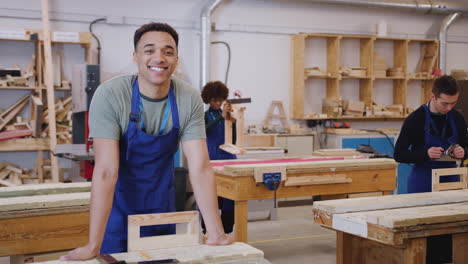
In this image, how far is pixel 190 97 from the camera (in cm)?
243

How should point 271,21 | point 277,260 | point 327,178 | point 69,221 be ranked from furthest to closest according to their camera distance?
point 271,21, point 277,260, point 327,178, point 69,221

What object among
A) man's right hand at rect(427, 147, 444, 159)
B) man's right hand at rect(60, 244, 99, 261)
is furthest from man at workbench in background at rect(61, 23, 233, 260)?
man's right hand at rect(427, 147, 444, 159)

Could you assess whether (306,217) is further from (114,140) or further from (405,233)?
(114,140)

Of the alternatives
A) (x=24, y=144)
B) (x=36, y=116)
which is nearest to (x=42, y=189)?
(x=36, y=116)

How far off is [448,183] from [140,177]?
2.38m

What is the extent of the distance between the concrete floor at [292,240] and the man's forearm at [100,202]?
2.88m

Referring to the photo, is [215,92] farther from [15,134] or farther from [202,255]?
[202,255]

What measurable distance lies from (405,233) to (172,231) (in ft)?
3.68

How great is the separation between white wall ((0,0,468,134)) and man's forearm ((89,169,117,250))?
5.67 m

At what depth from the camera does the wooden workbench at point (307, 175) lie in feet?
13.2

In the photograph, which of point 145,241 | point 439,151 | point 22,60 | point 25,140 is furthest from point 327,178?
point 22,60

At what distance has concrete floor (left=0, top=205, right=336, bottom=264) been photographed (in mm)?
4992

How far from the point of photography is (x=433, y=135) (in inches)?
159

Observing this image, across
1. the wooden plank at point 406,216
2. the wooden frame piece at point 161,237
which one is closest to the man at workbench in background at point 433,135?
the wooden plank at point 406,216
